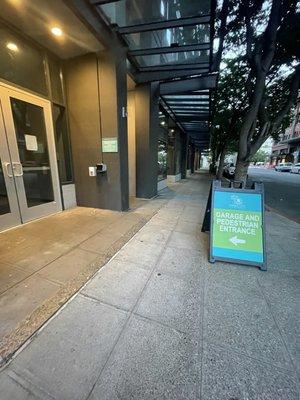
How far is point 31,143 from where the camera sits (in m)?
4.01

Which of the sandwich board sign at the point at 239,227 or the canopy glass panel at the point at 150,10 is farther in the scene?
the canopy glass panel at the point at 150,10

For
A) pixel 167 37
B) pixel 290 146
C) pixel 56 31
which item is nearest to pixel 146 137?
pixel 167 37

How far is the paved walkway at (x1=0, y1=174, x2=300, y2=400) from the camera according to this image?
4.05ft

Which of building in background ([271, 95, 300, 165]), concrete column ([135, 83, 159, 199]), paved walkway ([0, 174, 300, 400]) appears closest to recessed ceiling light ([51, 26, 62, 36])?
concrete column ([135, 83, 159, 199])

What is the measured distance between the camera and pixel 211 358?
1420mm

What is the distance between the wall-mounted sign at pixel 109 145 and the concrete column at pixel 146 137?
1880 millimetres

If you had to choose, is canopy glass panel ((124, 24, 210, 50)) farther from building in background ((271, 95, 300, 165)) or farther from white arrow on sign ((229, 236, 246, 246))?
building in background ((271, 95, 300, 165))

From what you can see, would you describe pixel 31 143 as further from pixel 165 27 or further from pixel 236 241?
pixel 236 241

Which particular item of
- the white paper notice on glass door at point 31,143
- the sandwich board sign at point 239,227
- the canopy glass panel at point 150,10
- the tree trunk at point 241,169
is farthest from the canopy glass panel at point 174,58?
the sandwich board sign at point 239,227

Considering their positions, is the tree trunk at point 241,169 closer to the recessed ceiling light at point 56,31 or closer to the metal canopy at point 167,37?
the metal canopy at point 167,37

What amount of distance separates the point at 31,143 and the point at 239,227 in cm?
426

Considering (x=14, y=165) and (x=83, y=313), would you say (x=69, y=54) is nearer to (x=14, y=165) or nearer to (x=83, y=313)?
(x=14, y=165)

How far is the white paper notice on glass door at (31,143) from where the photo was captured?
3.92 metres

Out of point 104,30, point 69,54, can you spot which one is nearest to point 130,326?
point 104,30
